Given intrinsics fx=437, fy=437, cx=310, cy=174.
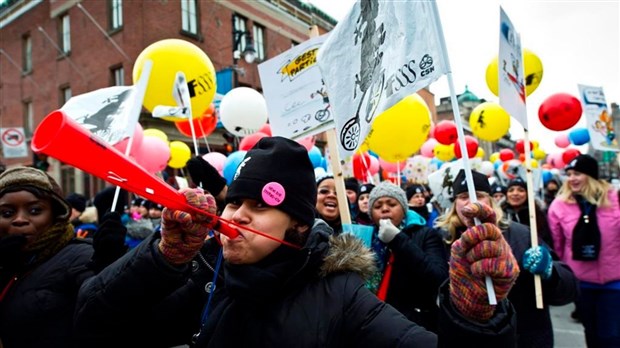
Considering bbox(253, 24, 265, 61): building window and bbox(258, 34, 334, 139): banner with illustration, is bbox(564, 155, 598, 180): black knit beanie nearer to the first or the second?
bbox(258, 34, 334, 139): banner with illustration

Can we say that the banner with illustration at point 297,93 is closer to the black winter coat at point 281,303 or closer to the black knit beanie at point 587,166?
the black winter coat at point 281,303

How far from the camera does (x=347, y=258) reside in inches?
58.4

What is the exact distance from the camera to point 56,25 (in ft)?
64.7

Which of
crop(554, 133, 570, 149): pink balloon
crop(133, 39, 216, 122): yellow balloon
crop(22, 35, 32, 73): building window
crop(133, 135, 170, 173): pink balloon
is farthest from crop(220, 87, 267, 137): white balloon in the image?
crop(22, 35, 32, 73): building window

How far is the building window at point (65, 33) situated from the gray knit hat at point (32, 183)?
2006 cm

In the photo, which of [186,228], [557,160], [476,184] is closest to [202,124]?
[476,184]

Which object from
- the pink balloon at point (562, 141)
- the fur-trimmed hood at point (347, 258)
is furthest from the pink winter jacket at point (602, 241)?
the pink balloon at point (562, 141)

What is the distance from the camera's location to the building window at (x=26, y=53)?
21734mm

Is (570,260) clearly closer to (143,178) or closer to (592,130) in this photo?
(592,130)

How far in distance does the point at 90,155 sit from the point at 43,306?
114cm

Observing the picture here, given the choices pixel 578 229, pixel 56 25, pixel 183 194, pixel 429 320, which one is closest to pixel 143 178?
pixel 183 194

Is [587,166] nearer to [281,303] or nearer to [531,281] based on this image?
[531,281]

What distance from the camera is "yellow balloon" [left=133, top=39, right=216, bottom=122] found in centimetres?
496

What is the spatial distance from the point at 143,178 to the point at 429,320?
88.4 inches
